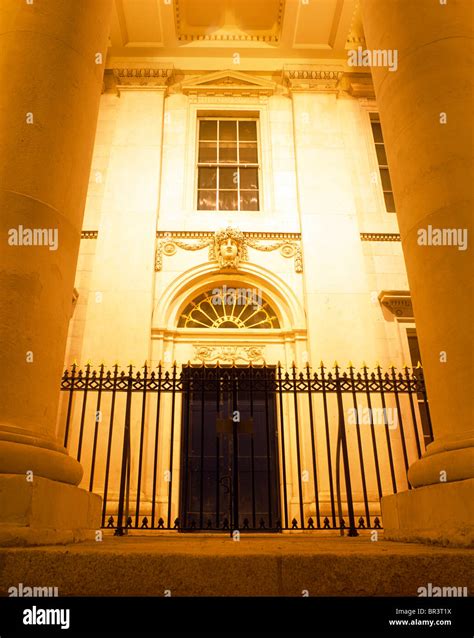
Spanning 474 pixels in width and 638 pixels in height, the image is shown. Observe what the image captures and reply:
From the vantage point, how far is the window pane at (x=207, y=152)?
1270cm

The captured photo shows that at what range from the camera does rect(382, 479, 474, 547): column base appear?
9.78 feet

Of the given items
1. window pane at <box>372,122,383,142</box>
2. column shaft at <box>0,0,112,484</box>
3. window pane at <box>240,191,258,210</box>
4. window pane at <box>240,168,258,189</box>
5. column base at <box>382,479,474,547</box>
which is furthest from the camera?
window pane at <box>372,122,383,142</box>

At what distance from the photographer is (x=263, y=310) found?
10.9 metres

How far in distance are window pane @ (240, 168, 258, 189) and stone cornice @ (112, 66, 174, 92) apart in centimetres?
326

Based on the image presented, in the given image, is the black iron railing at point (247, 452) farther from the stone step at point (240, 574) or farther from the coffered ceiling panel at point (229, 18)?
the coffered ceiling panel at point (229, 18)

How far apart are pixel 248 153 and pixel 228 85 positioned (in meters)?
2.16

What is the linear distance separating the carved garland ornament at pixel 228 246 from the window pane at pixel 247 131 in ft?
11.2

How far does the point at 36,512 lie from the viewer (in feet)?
9.62

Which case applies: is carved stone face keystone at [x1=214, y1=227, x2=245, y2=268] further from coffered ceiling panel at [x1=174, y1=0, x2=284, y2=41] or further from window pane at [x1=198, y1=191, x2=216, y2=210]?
coffered ceiling panel at [x1=174, y1=0, x2=284, y2=41]

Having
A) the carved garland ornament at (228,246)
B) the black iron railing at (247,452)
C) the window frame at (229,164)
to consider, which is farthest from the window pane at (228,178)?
the black iron railing at (247,452)

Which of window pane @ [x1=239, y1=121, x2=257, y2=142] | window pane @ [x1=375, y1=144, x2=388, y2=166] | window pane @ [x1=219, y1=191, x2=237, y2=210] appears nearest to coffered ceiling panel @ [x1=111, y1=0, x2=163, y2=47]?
window pane @ [x1=239, y1=121, x2=257, y2=142]

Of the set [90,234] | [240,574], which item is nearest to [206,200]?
[90,234]
